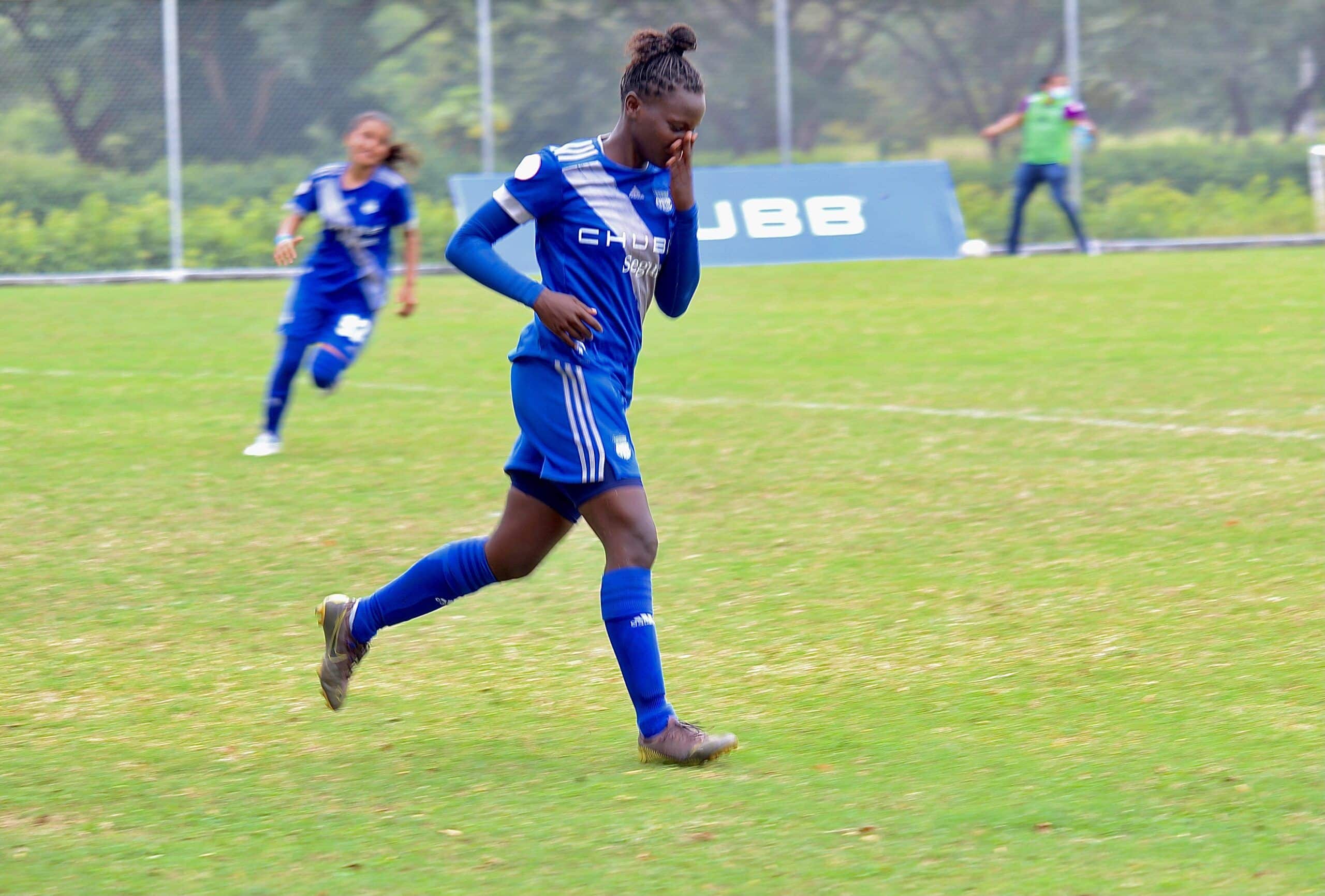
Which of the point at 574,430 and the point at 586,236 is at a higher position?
the point at 586,236

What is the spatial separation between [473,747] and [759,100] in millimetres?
18505

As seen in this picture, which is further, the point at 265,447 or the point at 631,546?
the point at 265,447

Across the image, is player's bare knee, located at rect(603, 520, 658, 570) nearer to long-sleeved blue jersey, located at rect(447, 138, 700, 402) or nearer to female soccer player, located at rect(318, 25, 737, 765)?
female soccer player, located at rect(318, 25, 737, 765)

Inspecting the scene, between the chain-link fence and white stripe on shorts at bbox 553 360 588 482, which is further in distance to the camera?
the chain-link fence

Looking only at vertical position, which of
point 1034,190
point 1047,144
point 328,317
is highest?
point 328,317

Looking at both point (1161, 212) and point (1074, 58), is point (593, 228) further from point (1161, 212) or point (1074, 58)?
point (1161, 212)

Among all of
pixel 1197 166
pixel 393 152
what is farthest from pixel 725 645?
pixel 1197 166

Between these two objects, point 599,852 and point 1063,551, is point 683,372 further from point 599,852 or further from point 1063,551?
point 599,852

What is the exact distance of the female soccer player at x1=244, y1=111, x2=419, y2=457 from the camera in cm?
1014

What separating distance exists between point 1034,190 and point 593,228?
58.5 ft

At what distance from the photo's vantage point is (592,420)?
4672 millimetres

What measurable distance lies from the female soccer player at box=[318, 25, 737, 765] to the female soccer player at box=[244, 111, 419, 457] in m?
5.46

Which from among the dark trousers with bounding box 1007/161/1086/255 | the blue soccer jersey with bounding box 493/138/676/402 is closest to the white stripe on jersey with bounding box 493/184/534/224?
the blue soccer jersey with bounding box 493/138/676/402

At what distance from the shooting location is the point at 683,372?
13.3 metres
